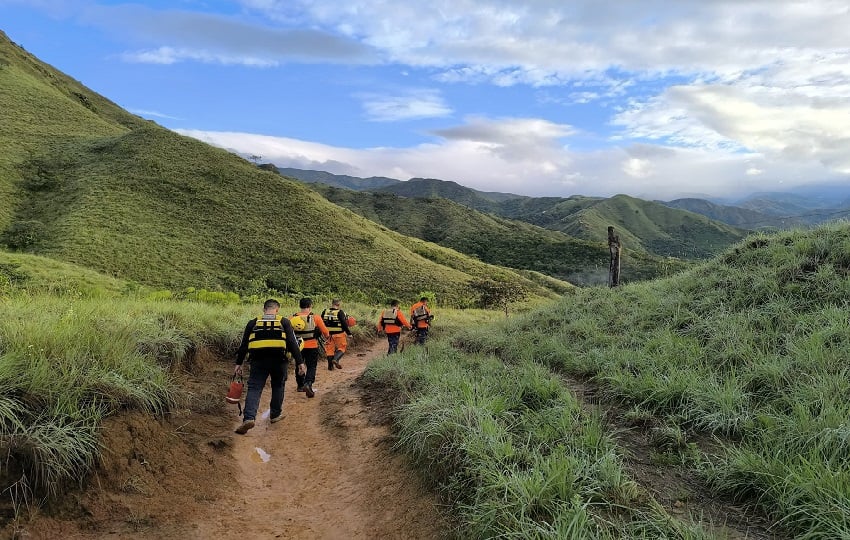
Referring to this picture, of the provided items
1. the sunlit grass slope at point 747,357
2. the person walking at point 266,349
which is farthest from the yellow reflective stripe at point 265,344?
the sunlit grass slope at point 747,357

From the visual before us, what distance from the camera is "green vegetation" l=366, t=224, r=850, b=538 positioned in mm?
3441

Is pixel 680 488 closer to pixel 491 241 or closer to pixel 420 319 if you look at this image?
pixel 420 319

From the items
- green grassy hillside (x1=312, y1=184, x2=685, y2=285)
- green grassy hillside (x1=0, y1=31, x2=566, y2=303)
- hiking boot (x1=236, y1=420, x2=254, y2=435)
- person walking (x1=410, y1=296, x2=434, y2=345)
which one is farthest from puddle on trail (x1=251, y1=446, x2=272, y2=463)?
green grassy hillside (x1=312, y1=184, x2=685, y2=285)

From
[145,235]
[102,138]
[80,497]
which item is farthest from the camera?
[102,138]

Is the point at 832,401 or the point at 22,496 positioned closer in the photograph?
the point at 22,496

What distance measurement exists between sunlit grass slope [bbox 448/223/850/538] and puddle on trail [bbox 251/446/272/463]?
4.41 metres

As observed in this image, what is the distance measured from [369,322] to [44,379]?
493 inches

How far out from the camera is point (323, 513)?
14.0ft

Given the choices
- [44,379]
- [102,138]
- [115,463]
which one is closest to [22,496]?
[115,463]

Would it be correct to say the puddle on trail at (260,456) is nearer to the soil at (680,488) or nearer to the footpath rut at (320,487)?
the footpath rut at (320,487)

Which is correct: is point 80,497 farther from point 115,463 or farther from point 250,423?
point 250,423

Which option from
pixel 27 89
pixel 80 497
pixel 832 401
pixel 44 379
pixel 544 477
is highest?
pixel 27 89

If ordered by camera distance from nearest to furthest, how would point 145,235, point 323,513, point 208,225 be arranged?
point 323,513, point 145,235, point 208,225

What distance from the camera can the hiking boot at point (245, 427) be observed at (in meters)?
5.77
